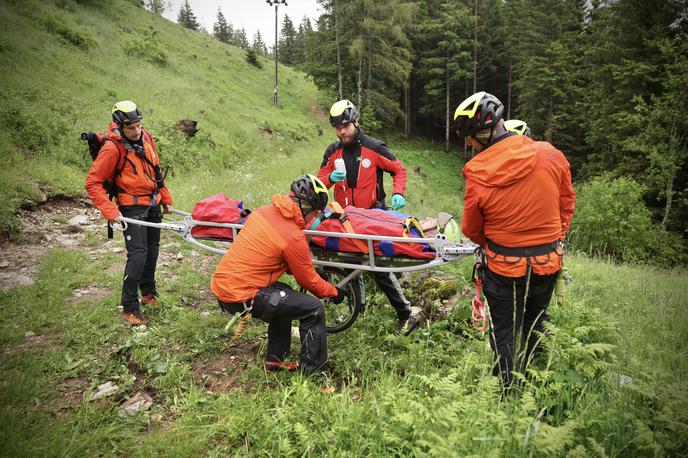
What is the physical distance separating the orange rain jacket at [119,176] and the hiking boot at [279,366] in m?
2.82

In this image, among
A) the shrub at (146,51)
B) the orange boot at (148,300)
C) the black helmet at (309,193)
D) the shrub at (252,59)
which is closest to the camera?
the black helmet at (309,193)

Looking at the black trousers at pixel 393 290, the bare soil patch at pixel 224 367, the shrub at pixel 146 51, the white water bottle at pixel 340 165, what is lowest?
the bare soil patch at pixel 224 367

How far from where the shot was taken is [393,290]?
5230mm

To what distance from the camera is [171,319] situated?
5.62 metres

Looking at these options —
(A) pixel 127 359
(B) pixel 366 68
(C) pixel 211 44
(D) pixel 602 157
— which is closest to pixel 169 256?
(A) pixel 127 359

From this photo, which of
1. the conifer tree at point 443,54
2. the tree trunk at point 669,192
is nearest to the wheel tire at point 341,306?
the tree trunk at point 669,192

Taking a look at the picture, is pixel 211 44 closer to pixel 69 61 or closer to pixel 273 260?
pixel 69 61

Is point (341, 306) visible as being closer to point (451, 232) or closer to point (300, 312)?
point (300, 312)

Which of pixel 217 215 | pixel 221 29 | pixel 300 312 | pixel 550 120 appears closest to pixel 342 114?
pixel 217 215

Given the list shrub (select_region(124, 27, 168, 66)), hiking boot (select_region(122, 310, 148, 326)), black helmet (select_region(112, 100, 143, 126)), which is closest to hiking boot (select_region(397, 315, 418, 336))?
hiking boot (select_region(122, 310, 148, 326))

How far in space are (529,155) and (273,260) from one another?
2587 millimetres

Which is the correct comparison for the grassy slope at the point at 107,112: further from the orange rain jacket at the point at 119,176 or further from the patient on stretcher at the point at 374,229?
the patient on stretcher at the point at 374,229

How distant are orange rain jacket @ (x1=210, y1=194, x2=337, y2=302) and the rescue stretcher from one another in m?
0.59

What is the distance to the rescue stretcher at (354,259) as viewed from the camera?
171 inches
